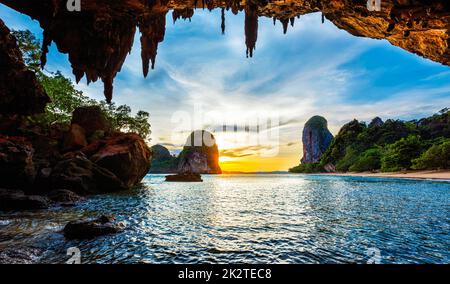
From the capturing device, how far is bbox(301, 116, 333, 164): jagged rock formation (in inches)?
7288

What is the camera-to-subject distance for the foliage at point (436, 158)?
4809cm

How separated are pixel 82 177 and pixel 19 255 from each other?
18.5m

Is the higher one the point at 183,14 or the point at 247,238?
the point at 183,14

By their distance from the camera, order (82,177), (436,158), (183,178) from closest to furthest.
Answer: (82,177) → (436,158) → (183,178)

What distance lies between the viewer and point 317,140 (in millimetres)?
187875

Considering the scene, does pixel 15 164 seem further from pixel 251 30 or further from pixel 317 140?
pixel 317 140

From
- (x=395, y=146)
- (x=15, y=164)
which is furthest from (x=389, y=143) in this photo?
(x=15, y=164)

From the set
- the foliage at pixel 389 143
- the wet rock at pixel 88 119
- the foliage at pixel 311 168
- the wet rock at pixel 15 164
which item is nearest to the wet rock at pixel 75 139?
the wet rock at pixel 88 119

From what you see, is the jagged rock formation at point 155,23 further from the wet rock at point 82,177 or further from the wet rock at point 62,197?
the wet rock at point 82,177

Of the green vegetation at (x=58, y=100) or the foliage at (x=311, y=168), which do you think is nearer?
the green vegetation at (x=58, y=100)

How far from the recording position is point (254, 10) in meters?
15.0

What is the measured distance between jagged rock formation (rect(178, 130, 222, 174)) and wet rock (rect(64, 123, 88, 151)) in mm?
125324

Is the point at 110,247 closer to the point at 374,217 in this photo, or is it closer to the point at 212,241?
the point at 212,241

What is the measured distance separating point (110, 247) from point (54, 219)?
6.28m
